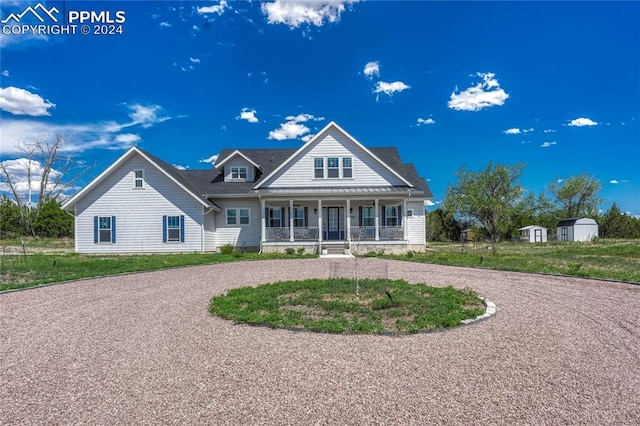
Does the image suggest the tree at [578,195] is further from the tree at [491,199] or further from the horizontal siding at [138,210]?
the horizontal siding at [138,210]

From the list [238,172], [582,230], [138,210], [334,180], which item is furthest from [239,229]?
[582,230]

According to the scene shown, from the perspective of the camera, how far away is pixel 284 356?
4762 mm

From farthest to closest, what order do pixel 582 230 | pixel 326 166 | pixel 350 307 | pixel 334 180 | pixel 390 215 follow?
pixel 582 230 → pixel 390 215 → pixel 326 166 → pixel 334 180 → pixel 350 307

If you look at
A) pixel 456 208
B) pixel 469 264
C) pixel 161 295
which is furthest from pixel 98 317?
pixel 456 208

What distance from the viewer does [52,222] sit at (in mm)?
37906

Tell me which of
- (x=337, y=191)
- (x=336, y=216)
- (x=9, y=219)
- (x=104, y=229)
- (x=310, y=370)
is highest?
(x=337, y=191)

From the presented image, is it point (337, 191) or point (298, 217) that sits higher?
point (337, 191)

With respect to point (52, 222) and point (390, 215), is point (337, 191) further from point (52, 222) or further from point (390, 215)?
point (52, 222)

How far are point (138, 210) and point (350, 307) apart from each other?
18.5 meters

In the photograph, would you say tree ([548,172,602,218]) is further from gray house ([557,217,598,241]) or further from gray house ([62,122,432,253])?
gray house ([62,122,432,253])

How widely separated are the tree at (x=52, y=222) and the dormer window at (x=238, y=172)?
24629 millimetres

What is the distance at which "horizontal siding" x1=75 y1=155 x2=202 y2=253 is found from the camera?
21594 millimetres

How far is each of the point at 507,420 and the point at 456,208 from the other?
160 feet

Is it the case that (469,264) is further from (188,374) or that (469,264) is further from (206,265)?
(188,374)
